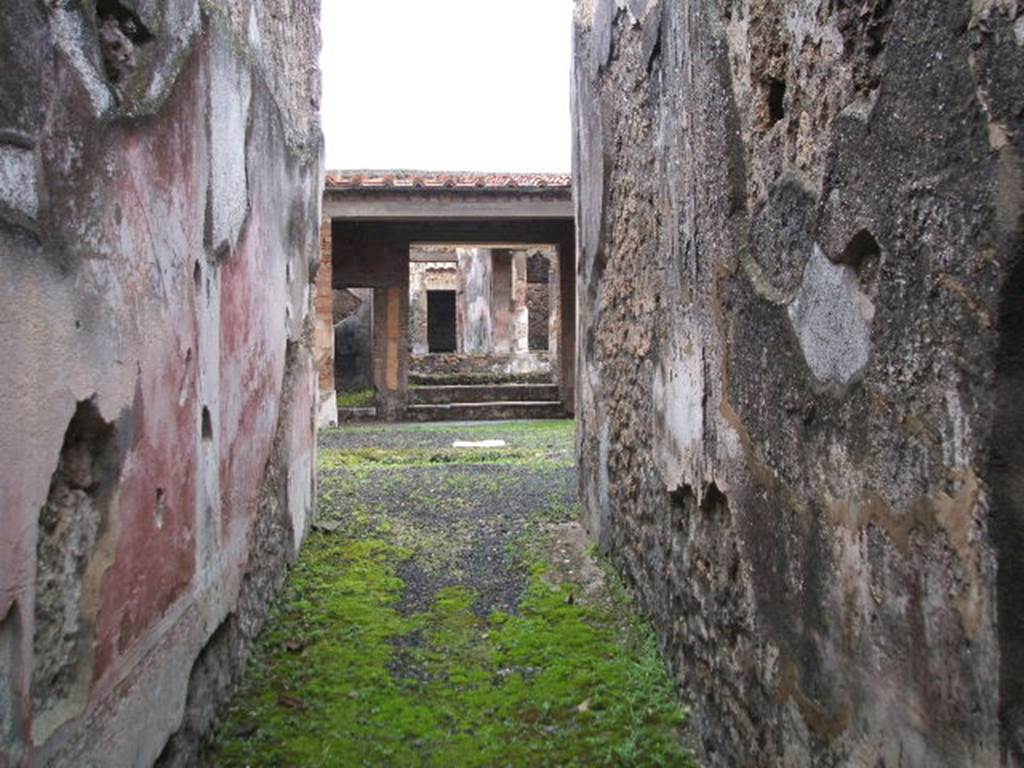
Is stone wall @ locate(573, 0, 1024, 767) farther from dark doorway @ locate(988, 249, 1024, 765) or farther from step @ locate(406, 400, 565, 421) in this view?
step @ locate(406, 400, 565, 421)

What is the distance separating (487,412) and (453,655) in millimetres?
9200

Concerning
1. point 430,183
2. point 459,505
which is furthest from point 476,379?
point 459,505

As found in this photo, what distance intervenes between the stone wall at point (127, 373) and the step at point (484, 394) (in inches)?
384

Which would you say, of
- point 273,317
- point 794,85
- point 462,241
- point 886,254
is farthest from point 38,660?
point 462,241

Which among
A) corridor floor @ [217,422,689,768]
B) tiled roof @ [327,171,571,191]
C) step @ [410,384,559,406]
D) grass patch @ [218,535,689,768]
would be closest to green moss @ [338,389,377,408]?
step @ [410,384,559,406]

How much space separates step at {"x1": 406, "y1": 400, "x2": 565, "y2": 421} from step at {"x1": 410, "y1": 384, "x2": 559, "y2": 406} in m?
0.58

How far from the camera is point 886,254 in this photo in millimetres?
1215

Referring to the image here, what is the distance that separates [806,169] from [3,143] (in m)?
1.09

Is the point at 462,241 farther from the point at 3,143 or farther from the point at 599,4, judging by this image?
the point at 3,143

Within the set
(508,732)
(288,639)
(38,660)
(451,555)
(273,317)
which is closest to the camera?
(38,660)

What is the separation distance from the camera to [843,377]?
1354 millimetres

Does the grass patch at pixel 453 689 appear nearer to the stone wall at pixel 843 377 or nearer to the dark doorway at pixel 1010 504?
the stone wall at pixel 843 377

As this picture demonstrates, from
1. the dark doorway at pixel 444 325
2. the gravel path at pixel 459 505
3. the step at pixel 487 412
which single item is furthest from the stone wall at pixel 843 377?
the dark doorway at pixel 444 325

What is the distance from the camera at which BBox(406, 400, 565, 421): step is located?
11.8m
